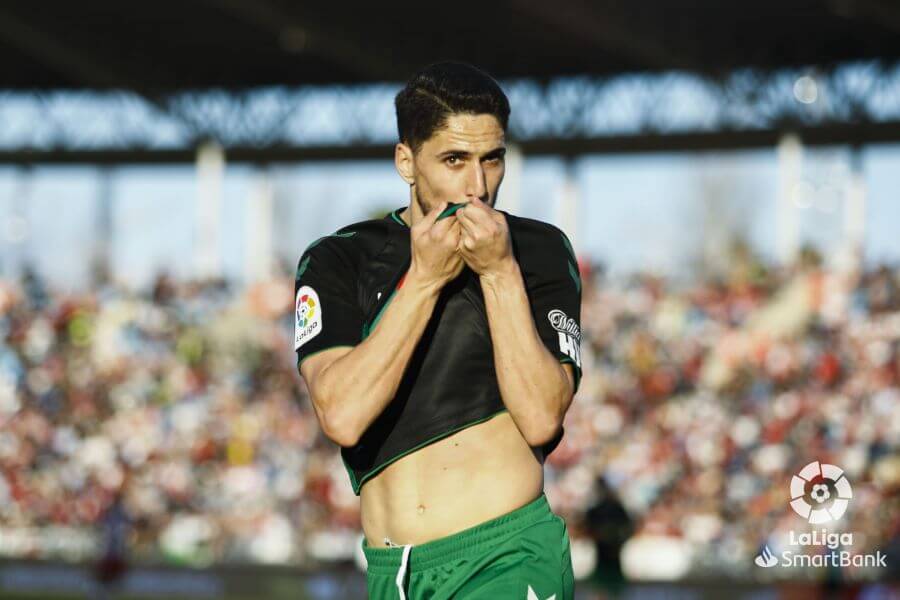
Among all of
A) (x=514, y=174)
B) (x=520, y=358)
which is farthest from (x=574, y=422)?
(x=520, y=358)

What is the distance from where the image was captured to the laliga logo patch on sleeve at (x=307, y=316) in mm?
3469

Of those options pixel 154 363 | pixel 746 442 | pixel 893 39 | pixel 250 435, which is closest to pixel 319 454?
pixel 250 435

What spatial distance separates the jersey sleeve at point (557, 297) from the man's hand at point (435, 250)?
342 mm

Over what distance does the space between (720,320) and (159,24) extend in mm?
12505

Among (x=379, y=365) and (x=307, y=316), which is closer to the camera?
(x=379, y=365)

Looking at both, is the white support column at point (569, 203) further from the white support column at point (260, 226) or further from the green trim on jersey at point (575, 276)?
the green trim on jersey at point (575, 276)

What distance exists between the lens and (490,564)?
10.8 feet

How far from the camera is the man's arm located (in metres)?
3.21

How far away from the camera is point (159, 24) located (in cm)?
2703

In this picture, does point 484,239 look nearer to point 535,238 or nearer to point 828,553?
point 535,238

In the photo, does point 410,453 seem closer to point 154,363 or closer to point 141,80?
point 154,363

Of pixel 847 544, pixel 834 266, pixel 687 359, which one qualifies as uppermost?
pixel 834 266

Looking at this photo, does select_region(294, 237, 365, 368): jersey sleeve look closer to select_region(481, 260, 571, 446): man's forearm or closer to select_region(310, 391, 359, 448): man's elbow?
select_region(310, 391, 359, 448): man's elbow

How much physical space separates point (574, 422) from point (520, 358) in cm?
1937
